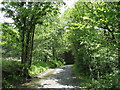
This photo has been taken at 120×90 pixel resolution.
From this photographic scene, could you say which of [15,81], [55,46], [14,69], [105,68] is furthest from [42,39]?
[55,46]

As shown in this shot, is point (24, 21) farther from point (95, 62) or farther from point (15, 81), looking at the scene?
point (95, 62)

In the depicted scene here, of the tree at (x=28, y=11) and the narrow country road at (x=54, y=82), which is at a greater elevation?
the tree at (x=28, y=11)

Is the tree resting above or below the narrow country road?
above

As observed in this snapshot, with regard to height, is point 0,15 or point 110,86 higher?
point 0,15

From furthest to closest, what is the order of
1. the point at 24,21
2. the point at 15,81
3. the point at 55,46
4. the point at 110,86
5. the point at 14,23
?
the point at 55,46, the point at 24,21, the point at 14,23, the point at 15,81, the point at 110,86

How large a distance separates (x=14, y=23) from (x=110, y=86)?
23.8 feet

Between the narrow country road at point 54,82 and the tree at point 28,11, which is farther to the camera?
the narrow country road at point 54,82

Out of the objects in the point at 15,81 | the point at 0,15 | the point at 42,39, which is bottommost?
the point at 15,81

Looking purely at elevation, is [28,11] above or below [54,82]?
above

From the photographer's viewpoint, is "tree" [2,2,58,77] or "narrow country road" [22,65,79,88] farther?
"narrow country road" [22,65,79,88]

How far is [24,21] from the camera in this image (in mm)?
9367

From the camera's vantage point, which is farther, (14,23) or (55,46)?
(55,46)

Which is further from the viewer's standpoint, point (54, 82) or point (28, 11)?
point (54, 82)

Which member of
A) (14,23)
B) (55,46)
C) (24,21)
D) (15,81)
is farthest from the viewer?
(55,46)
